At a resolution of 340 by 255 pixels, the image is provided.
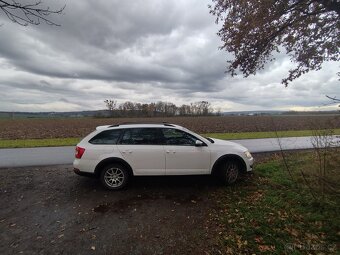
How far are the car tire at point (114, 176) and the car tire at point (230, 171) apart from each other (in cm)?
259

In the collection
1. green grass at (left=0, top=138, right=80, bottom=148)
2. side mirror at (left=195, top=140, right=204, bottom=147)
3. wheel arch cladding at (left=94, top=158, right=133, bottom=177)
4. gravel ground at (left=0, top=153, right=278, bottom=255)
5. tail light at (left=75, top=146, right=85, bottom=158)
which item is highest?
side mirror at (left=195, top=140, right=204, bottom=147)

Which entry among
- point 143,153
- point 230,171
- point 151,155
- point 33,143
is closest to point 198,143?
point 230,171

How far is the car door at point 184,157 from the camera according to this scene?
265 inches

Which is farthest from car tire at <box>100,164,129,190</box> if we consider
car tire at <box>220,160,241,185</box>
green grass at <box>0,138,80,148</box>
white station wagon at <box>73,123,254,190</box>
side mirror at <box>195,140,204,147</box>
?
green grass at <box>0,138,80,148</box>

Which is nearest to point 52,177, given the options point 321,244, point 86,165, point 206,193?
point 86,165

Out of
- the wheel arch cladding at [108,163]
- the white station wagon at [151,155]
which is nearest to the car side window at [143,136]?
the white station wagon at [151,155]

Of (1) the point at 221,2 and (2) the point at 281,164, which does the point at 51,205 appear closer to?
(2) the point at 281,164

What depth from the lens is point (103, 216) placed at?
206 inches

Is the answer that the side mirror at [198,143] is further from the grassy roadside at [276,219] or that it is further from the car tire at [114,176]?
the car tire at [114,176]

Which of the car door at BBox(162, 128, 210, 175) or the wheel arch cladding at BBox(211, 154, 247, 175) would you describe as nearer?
the car door at BBox(162, 128, 210, 175)

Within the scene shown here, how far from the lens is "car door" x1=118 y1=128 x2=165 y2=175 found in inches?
262

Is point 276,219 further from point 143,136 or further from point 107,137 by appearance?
point 107,137

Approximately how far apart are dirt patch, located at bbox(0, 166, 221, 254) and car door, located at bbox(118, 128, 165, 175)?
566 mm

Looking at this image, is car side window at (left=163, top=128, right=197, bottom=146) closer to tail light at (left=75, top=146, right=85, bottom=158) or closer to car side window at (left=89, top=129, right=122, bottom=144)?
car side window at (left=89, top=129, right=122, bottom=144)
